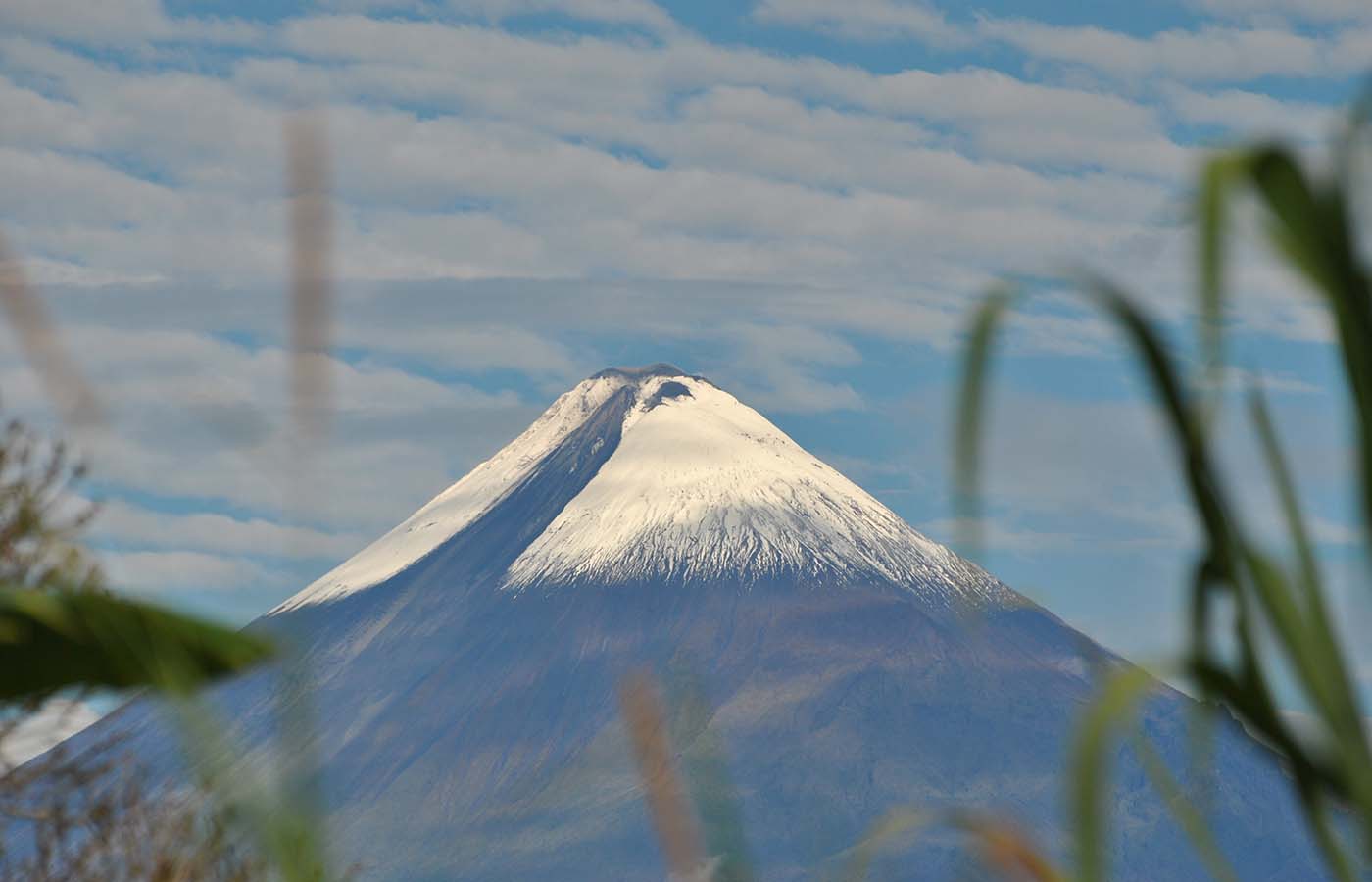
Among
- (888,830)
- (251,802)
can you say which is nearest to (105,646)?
(251,802)

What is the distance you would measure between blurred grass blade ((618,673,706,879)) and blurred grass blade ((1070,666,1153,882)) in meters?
0.35

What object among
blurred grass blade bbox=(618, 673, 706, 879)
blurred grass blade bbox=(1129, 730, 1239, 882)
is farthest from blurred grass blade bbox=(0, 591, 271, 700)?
blurred grass blade bbox=(1129, 730, 1239, 882)

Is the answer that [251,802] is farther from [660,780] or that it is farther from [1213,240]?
[1213,240]

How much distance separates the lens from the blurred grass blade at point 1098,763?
1068 mm

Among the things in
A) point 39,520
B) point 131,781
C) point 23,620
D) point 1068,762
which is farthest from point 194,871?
point 1068,762

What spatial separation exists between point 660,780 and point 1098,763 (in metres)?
0.41

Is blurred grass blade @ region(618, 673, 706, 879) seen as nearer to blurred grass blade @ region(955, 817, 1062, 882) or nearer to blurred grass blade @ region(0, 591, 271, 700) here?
blurred grass blade @ region(955, 817, 1062, 882)

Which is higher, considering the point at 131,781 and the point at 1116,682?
the point at 1116,682

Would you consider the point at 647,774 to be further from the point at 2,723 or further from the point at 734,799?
the point at 2,723

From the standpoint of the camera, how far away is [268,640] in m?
1.55

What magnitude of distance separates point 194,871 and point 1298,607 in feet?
35.2

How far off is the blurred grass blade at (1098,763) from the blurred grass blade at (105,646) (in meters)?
0.59

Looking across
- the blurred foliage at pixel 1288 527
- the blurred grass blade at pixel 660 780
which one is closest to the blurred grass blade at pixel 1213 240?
the blurred foliage at pixel 1288 527

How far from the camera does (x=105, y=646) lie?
1.49 m
